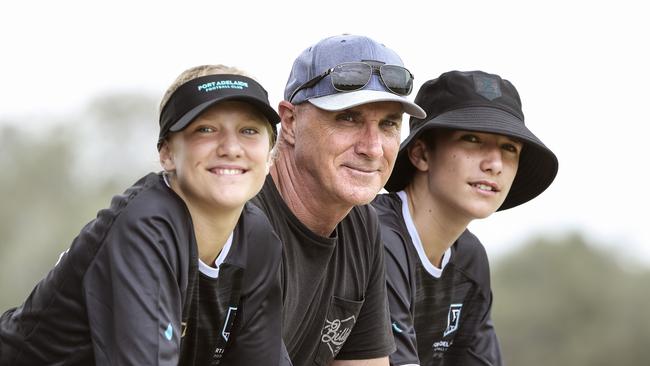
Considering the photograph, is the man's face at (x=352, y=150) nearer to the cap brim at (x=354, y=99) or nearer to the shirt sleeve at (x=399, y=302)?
the cap brim at (x=354, y=99)

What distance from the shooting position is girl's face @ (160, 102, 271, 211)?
4.12 m

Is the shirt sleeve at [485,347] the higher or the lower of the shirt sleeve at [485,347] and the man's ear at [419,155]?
the lower

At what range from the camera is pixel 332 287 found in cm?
502

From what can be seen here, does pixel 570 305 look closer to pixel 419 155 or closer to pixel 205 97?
pixel 419 155

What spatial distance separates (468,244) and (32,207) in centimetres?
1569

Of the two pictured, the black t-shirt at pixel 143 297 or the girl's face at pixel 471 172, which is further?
the girl's face at pixel 471 172

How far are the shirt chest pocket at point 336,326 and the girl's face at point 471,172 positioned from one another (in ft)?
2.80

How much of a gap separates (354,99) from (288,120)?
44cm

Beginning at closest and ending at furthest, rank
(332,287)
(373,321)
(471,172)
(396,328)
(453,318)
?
(332,287), (373,321), (396,328), (471,172), (453,318)

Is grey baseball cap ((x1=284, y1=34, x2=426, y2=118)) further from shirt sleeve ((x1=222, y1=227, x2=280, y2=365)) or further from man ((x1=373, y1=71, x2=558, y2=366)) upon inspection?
man ((x1=373, y1=71, x2=558, y2=366))

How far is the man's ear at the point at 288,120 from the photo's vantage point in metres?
5.04

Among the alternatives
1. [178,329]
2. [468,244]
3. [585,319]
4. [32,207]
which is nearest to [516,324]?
[585,319]

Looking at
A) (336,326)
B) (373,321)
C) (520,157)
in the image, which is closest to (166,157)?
(336,326)

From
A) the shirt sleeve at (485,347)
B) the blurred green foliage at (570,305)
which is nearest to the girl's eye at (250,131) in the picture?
the shirt sleeve at (485,347)
